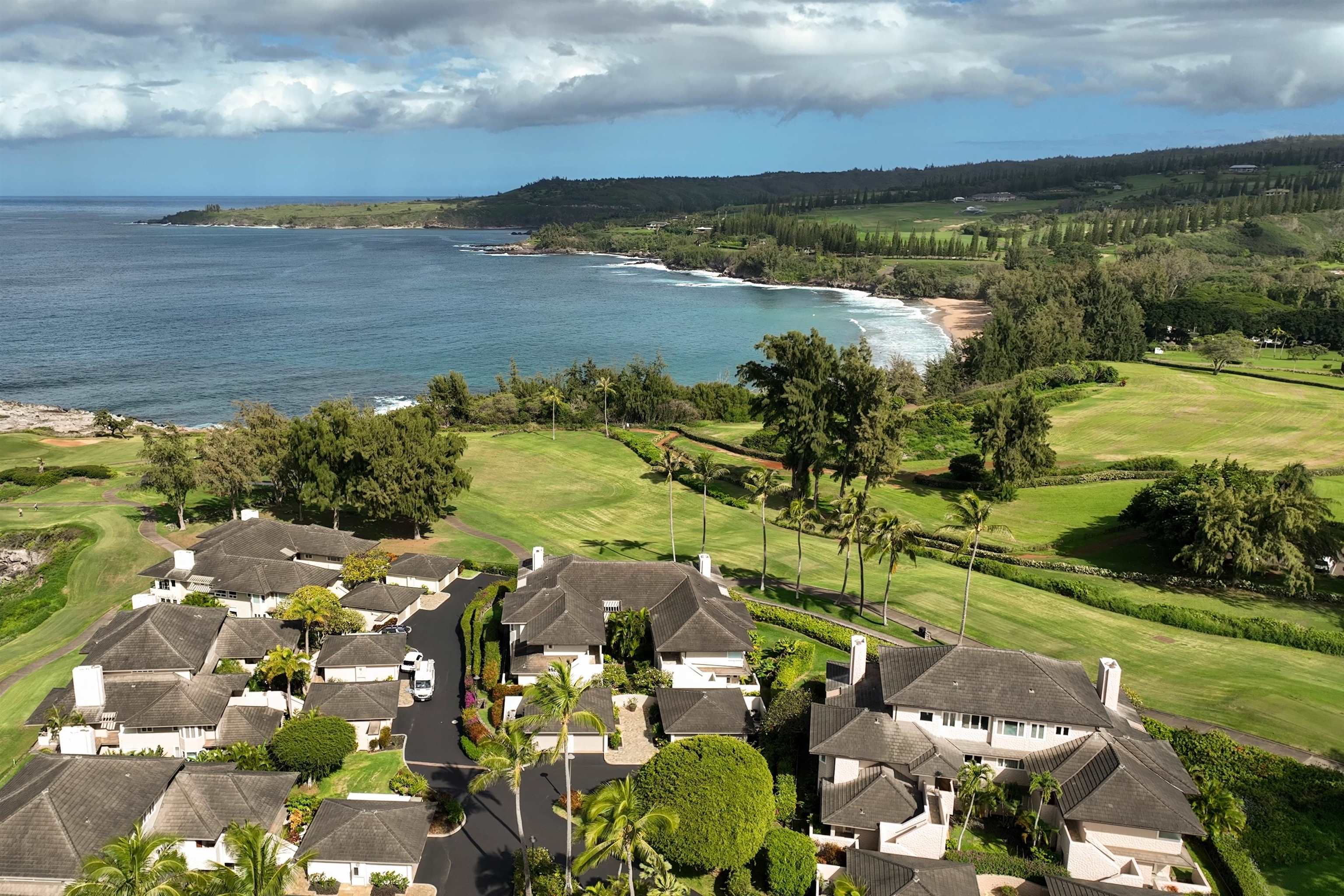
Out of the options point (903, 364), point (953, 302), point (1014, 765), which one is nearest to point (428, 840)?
point (1014, 765)

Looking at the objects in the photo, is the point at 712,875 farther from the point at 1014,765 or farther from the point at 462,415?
the point at 462,415

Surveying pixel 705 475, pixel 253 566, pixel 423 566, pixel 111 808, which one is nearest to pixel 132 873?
pixel 111 808

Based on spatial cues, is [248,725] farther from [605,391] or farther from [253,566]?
[605,391]

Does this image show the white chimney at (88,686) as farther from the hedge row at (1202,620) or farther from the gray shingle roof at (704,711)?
the hedge row at (1202,620)

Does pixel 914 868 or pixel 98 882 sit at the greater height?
pixel 98 882

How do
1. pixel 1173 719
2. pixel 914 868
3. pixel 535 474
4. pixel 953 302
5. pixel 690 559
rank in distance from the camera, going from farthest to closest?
pixel 953 302
pixel 535 474
pixel 690 559
pixel 1173 719
pixel 914 868

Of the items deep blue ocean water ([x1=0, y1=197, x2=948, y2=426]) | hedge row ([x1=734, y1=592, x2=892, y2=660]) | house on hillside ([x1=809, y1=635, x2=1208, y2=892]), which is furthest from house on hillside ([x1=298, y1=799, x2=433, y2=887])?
deep blue ocean water ([x1=0, y1=197, x2=948, y2=426])
